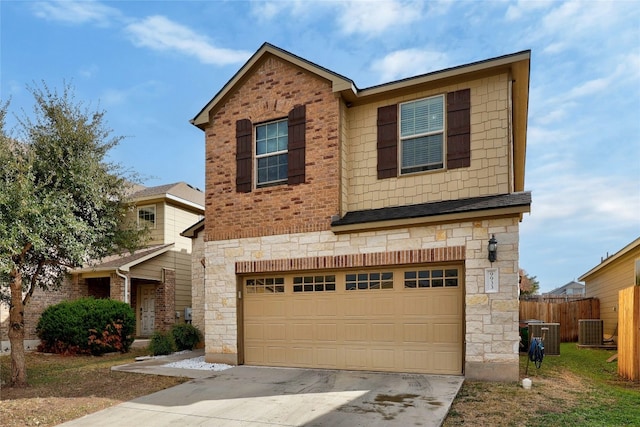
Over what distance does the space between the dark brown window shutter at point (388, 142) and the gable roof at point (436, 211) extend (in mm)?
819

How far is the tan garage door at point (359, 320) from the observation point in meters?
8.32

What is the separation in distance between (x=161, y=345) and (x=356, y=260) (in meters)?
6.16

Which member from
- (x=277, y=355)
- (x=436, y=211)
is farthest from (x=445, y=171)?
(x=277, y=355)

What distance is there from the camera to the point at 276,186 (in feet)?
32.8

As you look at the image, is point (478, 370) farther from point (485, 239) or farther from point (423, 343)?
point (485, 239)

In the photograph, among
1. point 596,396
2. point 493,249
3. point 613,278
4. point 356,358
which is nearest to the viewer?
point 596,396

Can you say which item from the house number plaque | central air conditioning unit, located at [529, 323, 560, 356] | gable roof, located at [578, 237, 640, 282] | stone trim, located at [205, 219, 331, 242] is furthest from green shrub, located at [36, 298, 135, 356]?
gable roof, located at [578, 237, 640, 282]

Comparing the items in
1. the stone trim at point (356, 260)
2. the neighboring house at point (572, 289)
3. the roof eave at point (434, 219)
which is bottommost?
the neighboring house at point (572, 289)

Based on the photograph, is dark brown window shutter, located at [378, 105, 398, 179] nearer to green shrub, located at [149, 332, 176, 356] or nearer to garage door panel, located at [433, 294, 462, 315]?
garage door panel, located at [433, 294, 462, 315]

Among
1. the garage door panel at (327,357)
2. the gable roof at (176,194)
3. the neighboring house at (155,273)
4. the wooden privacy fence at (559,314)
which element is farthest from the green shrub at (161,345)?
the wooden privacy fence at (559,314)

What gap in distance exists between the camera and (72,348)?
12.7 meters

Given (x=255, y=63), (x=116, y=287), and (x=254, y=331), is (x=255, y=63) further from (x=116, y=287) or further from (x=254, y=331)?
(x=116, y=287)

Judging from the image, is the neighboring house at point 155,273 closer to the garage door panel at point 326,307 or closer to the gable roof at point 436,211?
the garage door panel at point 326,307

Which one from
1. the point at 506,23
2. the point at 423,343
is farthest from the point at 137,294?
the point at 506,23
